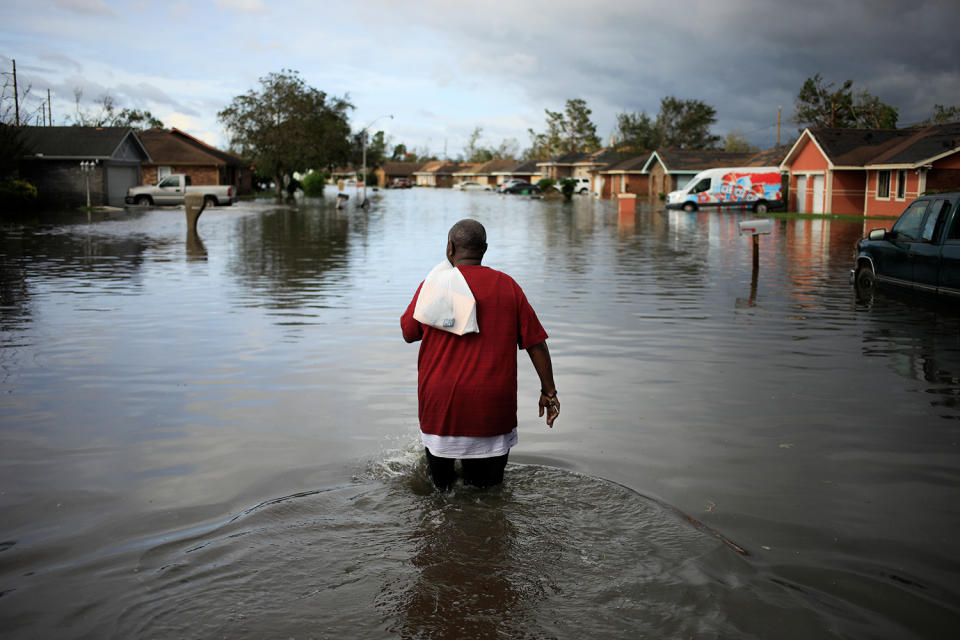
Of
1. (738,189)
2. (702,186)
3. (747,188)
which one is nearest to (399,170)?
(702,186)

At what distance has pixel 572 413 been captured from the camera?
7680 mm

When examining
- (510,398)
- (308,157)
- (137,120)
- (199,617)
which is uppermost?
(137,120)

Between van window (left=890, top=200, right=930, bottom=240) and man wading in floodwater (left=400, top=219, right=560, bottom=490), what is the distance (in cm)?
1079

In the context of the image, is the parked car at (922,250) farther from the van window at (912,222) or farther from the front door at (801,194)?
the front door at (801,194)

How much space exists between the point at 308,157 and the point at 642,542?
6673 centimetres

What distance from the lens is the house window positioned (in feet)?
134

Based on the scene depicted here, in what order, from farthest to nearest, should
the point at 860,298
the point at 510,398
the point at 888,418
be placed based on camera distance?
the point at 860,298 → the point at 888,418 → the point at 510,398

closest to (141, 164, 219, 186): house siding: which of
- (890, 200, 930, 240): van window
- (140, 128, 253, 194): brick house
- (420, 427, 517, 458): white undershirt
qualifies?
(140, 128, 253, 194): brick house

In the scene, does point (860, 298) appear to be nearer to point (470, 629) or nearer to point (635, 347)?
point (635, 347)

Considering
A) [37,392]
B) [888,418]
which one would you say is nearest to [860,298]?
[888,418]

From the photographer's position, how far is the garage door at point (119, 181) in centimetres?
5044

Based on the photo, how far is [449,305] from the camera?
183 inches

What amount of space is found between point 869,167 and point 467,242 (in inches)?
1597

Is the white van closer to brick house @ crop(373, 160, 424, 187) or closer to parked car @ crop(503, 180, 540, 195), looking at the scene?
parked car @ crop(503, 180, 540, 195)
